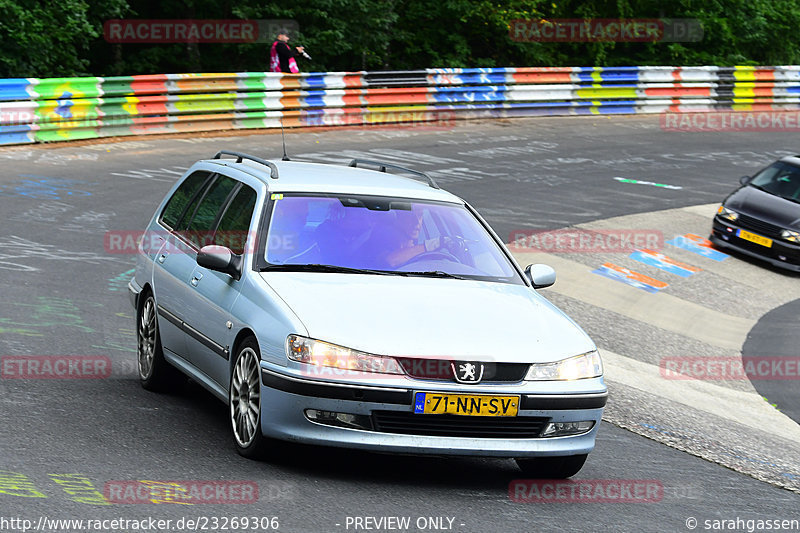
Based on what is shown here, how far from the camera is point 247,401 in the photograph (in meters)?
6.51

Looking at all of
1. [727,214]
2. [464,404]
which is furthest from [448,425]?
[727,214]

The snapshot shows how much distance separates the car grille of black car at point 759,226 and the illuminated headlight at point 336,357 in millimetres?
13335

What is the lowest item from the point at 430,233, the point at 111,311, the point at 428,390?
the point at 111,311

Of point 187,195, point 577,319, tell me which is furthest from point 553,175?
point 187,195

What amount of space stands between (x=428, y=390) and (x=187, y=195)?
3.12 metres

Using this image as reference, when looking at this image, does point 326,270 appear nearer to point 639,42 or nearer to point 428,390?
point 428,390

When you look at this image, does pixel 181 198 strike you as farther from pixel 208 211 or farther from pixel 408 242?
pixel 408 242

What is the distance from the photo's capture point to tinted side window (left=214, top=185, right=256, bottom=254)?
24.1 feet

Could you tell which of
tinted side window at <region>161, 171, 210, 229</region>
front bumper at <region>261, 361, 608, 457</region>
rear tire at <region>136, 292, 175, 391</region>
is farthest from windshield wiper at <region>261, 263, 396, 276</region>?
tinted side window at <region>161, 171, 210, 229</region>

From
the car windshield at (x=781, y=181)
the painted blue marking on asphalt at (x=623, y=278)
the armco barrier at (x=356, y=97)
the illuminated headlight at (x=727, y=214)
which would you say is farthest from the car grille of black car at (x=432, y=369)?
the car windshield at (x=781, y=181)

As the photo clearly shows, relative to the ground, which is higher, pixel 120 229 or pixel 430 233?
pixel 430 233

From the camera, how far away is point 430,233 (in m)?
7.50

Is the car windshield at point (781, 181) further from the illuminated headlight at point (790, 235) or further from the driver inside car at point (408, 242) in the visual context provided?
the driver inside car at point (408, 242)

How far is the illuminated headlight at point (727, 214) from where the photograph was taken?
60.8 ft
